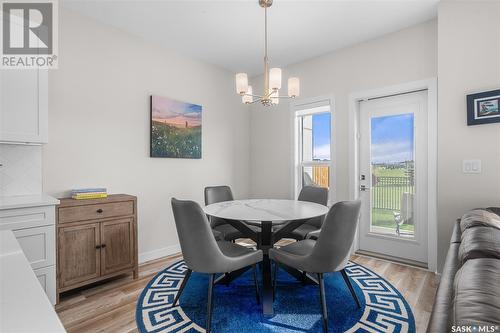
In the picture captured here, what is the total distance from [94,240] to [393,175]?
3368 mm

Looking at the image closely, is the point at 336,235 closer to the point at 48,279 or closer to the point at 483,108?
the point at 483,108

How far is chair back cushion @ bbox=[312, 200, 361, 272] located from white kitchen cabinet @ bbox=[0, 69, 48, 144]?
2399 mm

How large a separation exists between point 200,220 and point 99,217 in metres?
1.29

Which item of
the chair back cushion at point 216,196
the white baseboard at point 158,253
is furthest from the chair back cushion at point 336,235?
the white baseboard at point 158,253

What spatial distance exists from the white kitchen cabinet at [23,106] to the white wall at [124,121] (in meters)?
0.35

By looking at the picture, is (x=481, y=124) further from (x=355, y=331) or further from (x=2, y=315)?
(x=2, y=315)

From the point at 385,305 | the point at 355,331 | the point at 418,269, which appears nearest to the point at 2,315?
the point at 355,331

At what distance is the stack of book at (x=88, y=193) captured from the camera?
2475mm

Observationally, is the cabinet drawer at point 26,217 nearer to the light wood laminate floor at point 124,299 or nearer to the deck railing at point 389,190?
the light wood laminate floor at point 124,299

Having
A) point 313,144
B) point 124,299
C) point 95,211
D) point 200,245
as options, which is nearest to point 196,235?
point 200,245

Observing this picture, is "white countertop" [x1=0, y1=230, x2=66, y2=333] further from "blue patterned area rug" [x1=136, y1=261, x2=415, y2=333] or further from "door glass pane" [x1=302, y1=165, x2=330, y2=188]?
"door glass pane" [x1=302, y1=165, x2=330, y2=188]

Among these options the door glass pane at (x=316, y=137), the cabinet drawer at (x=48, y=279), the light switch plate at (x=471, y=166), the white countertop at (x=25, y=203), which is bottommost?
the cabinet drawer at (x=48, y=279)

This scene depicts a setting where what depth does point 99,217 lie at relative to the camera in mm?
2447

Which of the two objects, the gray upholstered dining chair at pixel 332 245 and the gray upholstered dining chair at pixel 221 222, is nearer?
the gray upholstered dining chair at pixel 332 245
